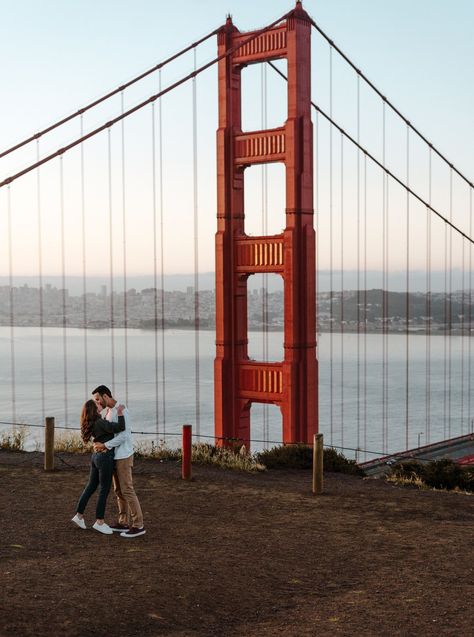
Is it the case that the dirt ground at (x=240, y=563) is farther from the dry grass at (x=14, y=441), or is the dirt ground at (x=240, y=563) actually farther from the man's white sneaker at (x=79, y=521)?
the dry grass at (x=14, y=441)

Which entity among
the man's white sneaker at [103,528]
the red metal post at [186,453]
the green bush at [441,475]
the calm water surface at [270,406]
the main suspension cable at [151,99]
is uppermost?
the main suspension cable at [151,99]

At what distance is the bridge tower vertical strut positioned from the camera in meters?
25.7

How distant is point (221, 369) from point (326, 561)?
18134 mm

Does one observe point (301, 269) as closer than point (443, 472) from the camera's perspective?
No

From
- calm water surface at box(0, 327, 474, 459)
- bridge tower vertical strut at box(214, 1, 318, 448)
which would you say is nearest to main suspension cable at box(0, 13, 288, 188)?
bridge tower vertical strut at box(214, 1, 318, 448)

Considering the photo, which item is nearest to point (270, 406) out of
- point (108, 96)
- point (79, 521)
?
point (108, 96)

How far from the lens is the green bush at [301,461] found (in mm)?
15562

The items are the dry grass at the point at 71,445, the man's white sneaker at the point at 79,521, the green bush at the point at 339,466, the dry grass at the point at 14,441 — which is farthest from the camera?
the dry grass at the point at 14,441

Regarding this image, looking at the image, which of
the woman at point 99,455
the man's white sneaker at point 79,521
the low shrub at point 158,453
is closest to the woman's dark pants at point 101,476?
the woman at point 99,455

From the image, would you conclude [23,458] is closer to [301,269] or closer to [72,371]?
[301,269]

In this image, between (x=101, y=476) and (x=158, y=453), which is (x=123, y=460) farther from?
(x=158, y=453)

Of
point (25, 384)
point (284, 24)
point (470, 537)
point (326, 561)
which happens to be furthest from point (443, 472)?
point (25, 384)

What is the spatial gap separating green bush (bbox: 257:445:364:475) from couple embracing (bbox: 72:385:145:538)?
19.1 feet

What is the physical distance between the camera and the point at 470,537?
10.4 meters
